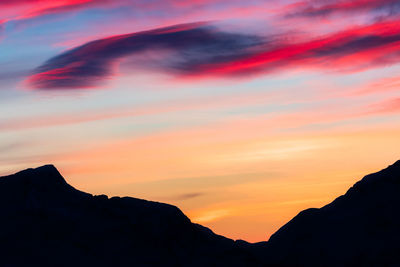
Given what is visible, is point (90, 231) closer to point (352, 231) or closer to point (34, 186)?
point (34, 186)

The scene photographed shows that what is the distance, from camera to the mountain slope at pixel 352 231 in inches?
3841

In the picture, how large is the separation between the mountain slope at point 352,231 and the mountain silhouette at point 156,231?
0.42 ft

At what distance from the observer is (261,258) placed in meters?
104

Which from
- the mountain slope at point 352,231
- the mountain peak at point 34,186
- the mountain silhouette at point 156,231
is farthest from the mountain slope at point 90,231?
the mountain slope at point 352,231

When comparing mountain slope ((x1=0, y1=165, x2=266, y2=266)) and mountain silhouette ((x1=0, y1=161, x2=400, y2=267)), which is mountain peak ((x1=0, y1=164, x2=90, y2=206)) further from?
mountain silhouette ((x1=0, y1=161, x2=400, y2=267))

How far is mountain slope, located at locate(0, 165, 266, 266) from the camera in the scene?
92625 millimetres

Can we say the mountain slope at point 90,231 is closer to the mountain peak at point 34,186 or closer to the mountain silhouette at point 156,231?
the mountain peak at point 34,186

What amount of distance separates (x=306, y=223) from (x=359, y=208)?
298 inches

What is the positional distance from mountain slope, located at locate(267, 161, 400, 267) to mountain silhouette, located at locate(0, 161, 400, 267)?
13 centimetres

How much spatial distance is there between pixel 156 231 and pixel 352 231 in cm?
2534

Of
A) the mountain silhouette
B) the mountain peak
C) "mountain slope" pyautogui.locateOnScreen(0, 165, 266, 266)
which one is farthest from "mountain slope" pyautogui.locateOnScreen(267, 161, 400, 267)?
the mountain peak

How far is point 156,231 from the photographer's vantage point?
99.4m

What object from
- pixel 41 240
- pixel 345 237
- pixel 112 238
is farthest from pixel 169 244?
pixel 345 237

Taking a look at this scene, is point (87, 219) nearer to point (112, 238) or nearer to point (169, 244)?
point (112, 238)
